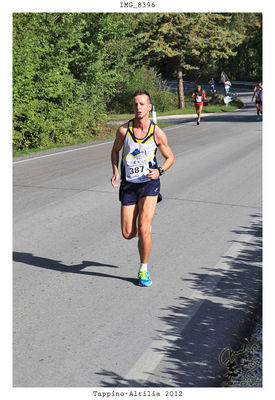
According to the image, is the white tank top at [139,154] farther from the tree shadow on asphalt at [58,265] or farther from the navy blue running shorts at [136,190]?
the tree shadow on asphalt at [58,265]

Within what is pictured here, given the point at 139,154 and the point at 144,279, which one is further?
the point at 144,279

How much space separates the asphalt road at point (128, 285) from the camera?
434cm

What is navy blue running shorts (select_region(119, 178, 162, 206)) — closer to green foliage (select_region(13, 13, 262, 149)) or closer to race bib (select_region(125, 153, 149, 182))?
race bib (select_region(125, 153, 149, 182))

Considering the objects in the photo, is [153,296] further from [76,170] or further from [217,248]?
[76,170]

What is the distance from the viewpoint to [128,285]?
604 cm

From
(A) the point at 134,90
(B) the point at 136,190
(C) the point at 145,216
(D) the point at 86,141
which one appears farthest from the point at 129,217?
(A) the point at 134,90

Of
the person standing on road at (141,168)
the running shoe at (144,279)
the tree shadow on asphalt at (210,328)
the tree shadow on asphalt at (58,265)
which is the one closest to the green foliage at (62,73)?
the tree shadow on asphalt at (58,265)

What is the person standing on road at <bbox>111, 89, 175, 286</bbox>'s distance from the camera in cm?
574

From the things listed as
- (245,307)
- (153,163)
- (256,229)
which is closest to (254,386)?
(245,307)

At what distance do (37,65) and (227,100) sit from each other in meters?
27.1

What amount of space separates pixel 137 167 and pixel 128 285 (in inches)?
51.1

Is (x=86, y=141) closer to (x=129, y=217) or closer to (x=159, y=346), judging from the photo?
(x=129, y=217)

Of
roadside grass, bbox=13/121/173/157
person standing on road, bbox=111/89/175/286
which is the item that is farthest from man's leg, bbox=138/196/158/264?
roadside grass, bbox=13/121/173/157

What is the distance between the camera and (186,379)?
4.09 m
